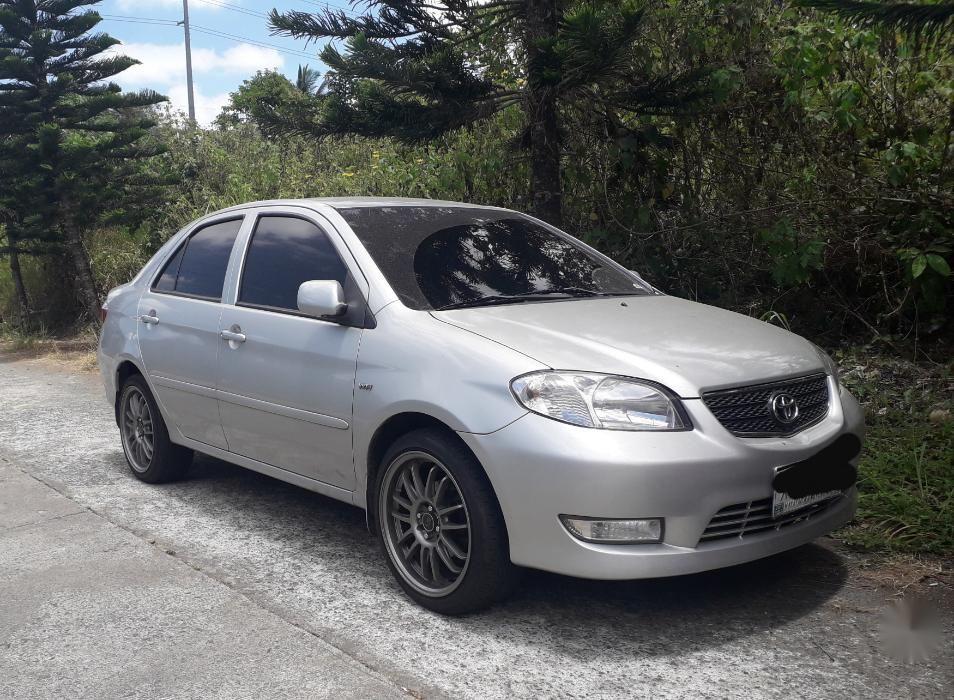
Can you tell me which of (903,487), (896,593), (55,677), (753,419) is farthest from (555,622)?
(903,487)

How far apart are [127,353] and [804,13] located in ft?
17.5

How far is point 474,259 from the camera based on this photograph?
15.9ft

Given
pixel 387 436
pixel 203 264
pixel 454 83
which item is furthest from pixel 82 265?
pixel 387 436

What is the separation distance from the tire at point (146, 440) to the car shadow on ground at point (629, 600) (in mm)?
1130

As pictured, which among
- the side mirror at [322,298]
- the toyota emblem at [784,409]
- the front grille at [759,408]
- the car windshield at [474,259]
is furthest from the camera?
the car windshield at [474,259]

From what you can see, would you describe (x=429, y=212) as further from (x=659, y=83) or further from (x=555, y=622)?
(x=659, y=83)

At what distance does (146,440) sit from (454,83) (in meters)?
3.58

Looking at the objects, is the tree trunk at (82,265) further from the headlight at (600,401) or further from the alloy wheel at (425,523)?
the headlight at (600,401)

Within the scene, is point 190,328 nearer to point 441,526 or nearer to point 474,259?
point 474,259

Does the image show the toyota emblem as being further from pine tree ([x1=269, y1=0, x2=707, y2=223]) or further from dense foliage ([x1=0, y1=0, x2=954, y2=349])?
pine tree ([x1=269, y1=0, x2=707, y2=223])

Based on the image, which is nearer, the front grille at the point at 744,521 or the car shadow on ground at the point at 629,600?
the front grille at the point at 744,521

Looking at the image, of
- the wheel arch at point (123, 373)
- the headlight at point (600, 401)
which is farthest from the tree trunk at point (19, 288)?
the headlight at point (600, 401)

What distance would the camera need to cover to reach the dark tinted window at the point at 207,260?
220 inches

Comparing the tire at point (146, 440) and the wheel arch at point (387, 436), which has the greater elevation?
the wheel arch at point (387, 436)
